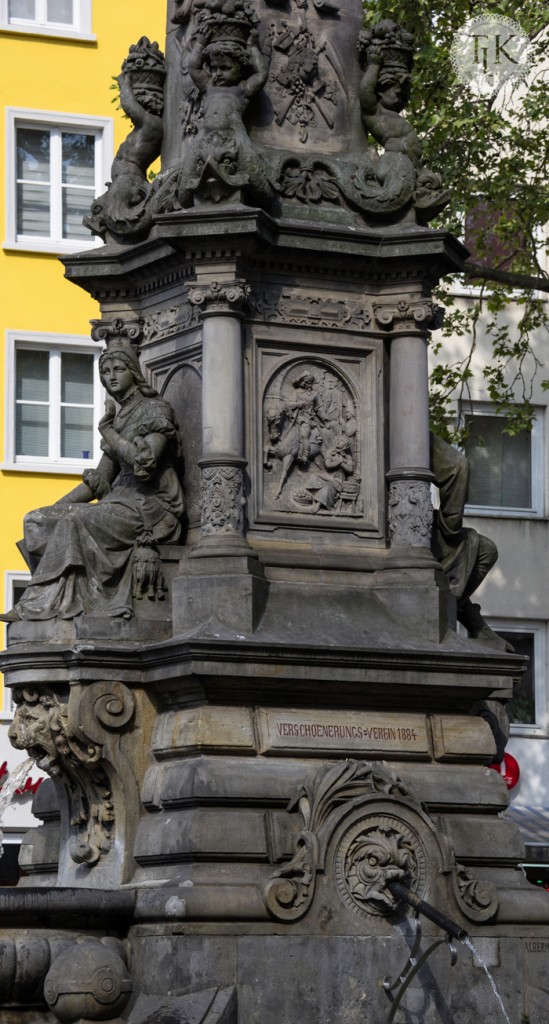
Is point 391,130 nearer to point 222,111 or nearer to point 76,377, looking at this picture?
point 222,111

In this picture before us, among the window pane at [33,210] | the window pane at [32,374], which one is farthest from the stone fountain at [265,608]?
the window pane at [33,210]

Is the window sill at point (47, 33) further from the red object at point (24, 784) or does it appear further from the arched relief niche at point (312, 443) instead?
the arched relief niche at point (312, 443)

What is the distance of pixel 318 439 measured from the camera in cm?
1456

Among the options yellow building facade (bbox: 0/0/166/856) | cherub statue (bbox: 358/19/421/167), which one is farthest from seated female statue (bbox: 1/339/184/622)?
yellow building facade (bbox: 0/0/166/856)

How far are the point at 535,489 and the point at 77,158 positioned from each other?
8.20 meters

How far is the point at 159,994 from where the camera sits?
12812 millimetres

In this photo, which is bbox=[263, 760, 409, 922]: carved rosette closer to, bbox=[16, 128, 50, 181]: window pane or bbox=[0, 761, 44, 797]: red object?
bbox=[0, 761, 44, 797]: red object

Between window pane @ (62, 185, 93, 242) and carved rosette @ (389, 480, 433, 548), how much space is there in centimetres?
1900

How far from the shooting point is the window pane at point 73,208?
3297cm

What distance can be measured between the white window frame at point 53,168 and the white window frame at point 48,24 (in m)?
1.29

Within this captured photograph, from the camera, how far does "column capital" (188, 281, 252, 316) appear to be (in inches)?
557

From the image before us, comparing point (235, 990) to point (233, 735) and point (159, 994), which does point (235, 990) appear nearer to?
point (159, 994)

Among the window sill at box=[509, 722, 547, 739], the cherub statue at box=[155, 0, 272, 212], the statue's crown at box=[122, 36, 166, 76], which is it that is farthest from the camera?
the window sill at box=[509, 722, 547, 739]

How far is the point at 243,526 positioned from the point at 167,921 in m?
2.48
